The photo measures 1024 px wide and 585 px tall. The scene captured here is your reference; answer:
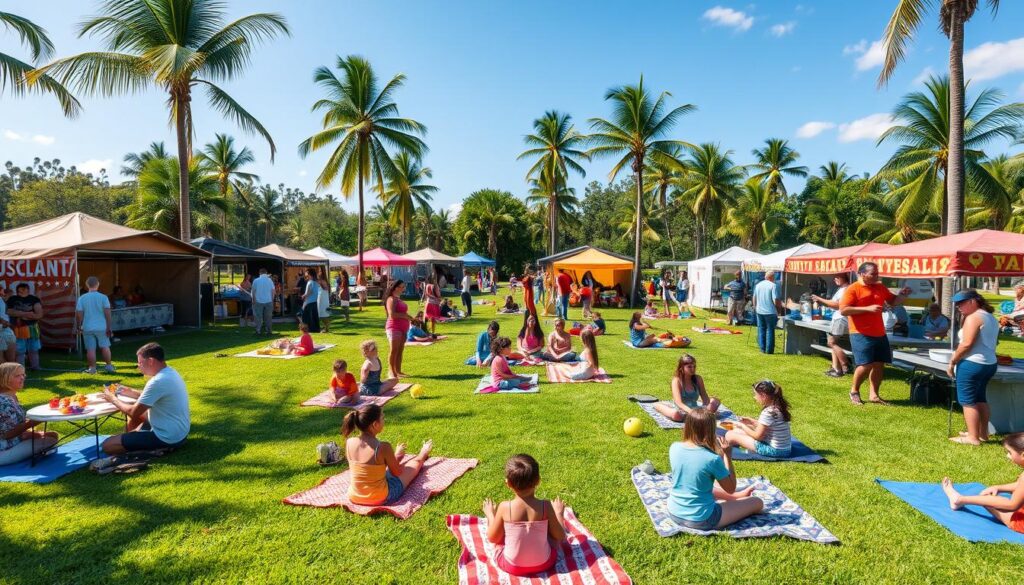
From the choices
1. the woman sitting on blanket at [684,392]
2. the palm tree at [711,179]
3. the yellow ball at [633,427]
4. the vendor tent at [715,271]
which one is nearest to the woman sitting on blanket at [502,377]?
the woman sitting on blanket at [684,392]

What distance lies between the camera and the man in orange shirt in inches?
270

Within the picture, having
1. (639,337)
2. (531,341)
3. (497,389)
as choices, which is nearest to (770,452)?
(497,389)

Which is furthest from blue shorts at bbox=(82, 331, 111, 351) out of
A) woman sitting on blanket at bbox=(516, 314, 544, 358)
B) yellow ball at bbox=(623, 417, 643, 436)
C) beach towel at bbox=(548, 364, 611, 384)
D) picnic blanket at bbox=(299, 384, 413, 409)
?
yellow ball at bbox=(623, 417, 643, 436)

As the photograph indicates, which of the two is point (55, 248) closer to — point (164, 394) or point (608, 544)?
point (164, 394)

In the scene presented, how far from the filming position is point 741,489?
4.25 metres

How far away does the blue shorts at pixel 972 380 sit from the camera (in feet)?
17.5

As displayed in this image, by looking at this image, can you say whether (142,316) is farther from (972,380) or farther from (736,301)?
(736,301)

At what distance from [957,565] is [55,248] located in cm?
1436

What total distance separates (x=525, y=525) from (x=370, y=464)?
1477mm

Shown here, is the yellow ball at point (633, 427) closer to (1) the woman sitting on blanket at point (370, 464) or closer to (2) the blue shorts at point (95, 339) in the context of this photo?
(1) the woman sitting on blanket at point (370, 464)

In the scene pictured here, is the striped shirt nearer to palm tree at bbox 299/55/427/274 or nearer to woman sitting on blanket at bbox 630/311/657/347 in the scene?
woman sitting on blanket at bbox 630/311/657/347

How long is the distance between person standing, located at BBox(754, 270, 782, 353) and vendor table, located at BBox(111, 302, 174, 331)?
1471 cm

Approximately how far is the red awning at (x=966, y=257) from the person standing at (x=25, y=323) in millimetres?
14098

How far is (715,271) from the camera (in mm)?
21500
